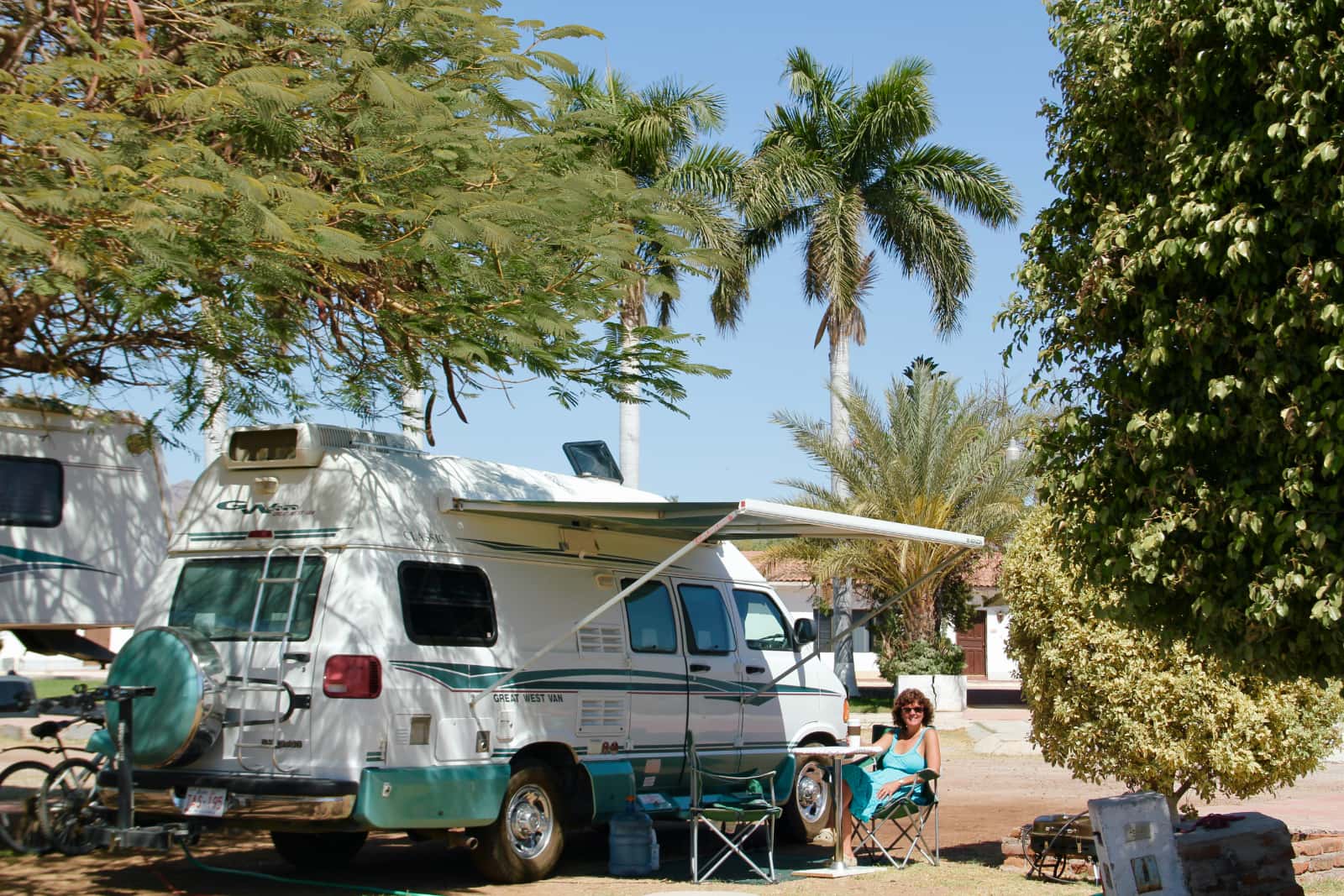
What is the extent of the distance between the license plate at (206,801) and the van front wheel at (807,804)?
5061 millimetres

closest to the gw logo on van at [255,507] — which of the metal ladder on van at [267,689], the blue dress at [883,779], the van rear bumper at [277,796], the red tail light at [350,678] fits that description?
the metal ladder on van at [267,689]

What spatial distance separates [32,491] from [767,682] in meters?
6.58

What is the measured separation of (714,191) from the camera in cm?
2617

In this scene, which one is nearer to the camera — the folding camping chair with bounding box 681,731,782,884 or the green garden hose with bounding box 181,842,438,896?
the green garden hose with bounding box 181,842,438,896

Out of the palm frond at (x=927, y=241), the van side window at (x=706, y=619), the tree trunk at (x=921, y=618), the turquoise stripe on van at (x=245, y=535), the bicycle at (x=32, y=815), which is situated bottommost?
the bicycle at (x=32, y=815)

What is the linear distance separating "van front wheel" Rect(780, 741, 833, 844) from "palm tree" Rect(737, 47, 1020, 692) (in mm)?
13766

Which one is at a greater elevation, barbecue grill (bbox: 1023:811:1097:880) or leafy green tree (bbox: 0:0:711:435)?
leafy green tree (bbox: 0:0:711:435)

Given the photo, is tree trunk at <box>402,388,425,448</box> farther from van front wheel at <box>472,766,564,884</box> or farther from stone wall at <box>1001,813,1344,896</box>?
stone wall at <box>1001,813,1344,896</box>

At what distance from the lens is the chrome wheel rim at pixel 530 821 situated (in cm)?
905

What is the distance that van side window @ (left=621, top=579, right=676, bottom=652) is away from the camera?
1026cm

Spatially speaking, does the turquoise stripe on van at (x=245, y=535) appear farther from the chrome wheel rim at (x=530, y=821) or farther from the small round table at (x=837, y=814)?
the small round table at (x=837, y=814)

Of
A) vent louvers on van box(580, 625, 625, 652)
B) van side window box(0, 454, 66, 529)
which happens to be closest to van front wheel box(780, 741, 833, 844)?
vent louvers on van box(580, 625, 625, 652)

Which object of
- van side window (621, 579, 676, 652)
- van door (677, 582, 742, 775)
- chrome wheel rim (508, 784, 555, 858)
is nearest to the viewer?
chrome wheel rim (508, 784, 555, 858)

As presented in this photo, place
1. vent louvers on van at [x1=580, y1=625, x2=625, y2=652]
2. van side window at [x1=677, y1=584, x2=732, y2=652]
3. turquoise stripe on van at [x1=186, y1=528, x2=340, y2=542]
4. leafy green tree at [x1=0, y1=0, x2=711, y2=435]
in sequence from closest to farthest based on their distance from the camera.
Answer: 1. leafy green tree at [x1=0, y1=0, x2=711, y2=435]
2. turquoise stripe on van at [x1=186, y1=528, x2=340, y2=542]
3. vent louvers on van at [x1=580, y1=625, x2=625, y2=652]
4. van side window at [x1=677, y1=584, x2=732, y2=652]
